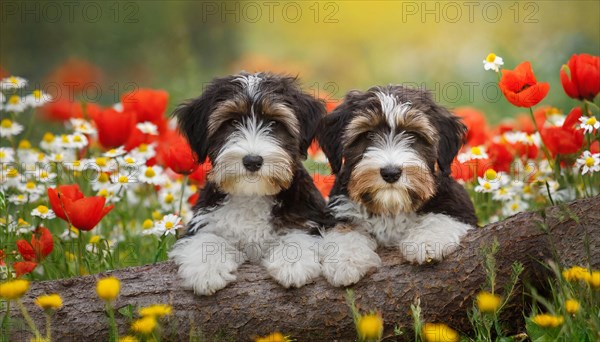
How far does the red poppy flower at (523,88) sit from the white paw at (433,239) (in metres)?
1.18

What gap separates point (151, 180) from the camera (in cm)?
748

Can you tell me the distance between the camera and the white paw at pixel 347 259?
5527 millimetres

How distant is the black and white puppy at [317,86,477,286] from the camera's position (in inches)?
221

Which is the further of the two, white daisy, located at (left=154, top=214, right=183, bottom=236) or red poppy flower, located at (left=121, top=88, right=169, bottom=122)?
red poppy flower, located at (left=121, top=88, right=169, bottom=122)

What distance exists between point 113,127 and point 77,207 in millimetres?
1716

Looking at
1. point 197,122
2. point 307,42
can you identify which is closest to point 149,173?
point 197,122

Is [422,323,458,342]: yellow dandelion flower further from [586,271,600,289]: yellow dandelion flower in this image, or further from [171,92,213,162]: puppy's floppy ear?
[171,92,213,162]: puppy's floppy ear

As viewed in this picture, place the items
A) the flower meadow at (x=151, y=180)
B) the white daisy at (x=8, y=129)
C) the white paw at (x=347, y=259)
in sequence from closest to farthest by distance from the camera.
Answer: the white paw at (x=347, y=259) < the flower meadow at (x=151, y=180) < the white daisy at (x=8, y=129)

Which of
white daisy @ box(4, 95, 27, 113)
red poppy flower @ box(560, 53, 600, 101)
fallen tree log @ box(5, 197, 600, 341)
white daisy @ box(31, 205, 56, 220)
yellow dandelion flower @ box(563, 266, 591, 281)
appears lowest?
fallen tree log @ box(5, 197, 600, 341)

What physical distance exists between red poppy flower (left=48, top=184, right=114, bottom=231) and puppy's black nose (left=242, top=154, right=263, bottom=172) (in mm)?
1221

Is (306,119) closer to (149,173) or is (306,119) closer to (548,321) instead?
(149,173)

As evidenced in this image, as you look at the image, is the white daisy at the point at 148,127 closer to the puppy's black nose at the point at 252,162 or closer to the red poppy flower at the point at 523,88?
the puppy's black nose at the point at 252,162

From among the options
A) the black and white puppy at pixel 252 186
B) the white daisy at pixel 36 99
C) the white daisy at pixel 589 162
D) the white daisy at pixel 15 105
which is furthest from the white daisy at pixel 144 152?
the white daisy at pixel 589 162

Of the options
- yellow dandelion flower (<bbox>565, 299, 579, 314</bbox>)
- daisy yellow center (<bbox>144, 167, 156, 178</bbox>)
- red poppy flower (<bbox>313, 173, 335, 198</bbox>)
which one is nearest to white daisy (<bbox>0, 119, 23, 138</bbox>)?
daisy yellow center (<bbox>144, 167, 156, 178</bbox>)
